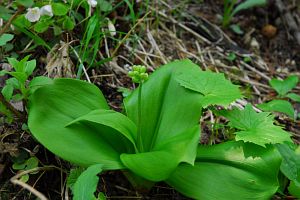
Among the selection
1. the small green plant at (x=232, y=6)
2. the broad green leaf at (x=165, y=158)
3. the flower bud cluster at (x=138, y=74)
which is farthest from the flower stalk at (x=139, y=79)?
the small green plant at (x=232, y=6)

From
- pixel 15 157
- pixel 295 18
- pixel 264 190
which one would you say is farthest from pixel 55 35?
pixel 295 18

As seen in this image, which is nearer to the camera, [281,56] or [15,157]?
[15,157]

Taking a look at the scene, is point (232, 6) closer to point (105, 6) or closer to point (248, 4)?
point (248, 4)

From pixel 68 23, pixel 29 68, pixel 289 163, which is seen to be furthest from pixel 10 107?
pixel 289 163

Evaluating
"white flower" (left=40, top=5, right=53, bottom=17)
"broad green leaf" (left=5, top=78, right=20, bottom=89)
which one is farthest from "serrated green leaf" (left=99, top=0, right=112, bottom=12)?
"broad green leaf" (left=5, top=78, right=20, bottom=89)

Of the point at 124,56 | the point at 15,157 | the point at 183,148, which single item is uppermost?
the point at 183,148

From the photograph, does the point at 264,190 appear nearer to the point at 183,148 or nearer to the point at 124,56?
the point at 183,148

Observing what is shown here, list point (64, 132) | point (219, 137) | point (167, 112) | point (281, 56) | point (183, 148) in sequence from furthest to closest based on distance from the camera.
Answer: point (281, 56), point (219, 137), point (167, 112), point (64, 132), point (183, 148)
